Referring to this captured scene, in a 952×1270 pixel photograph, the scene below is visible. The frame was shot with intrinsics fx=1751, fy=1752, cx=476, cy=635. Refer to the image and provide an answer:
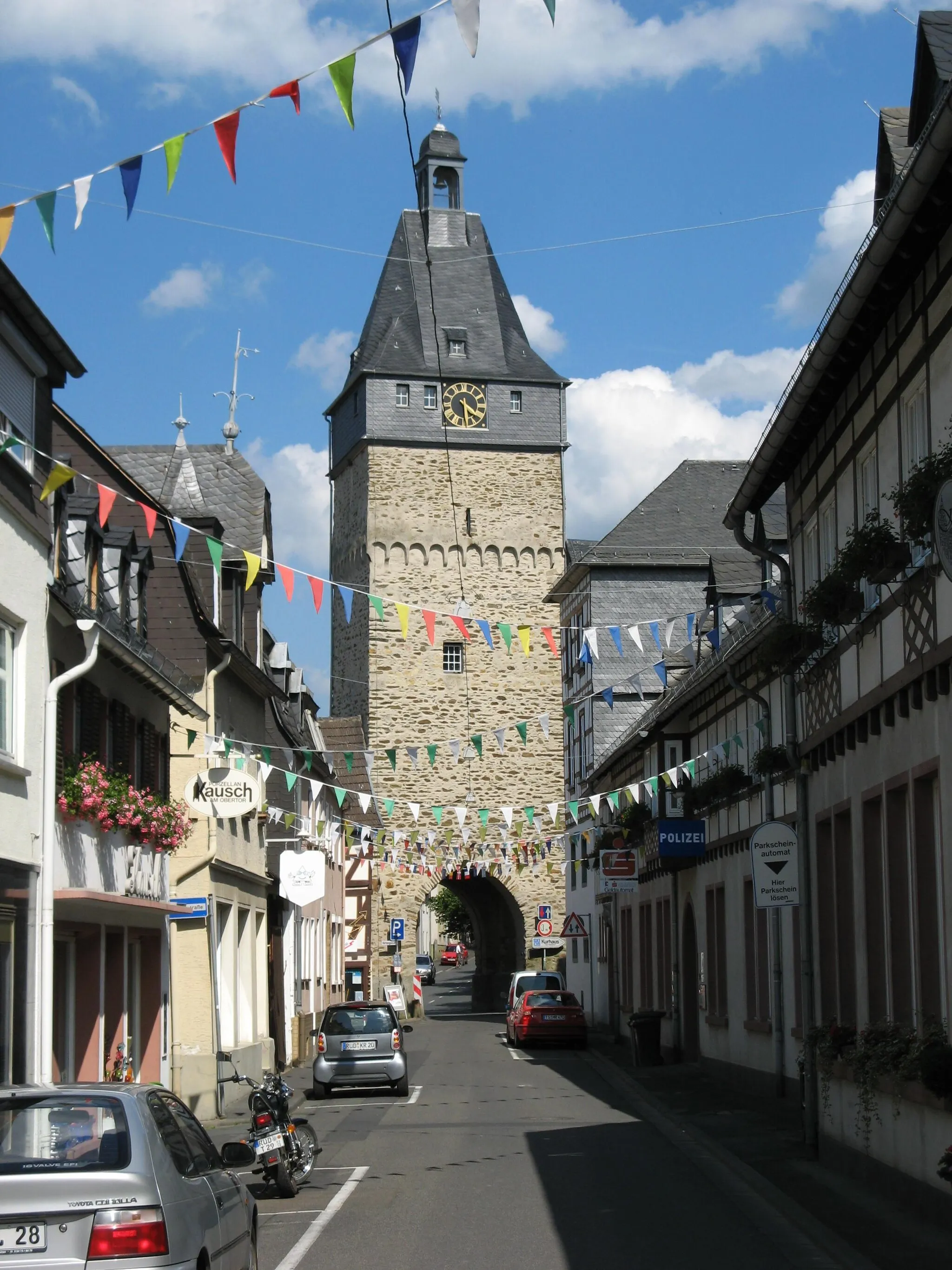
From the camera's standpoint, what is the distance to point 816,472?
53.2 feet

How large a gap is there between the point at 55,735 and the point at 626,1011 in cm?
2557

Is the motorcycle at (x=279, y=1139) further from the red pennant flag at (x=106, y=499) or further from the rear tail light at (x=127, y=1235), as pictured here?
the rear tail light at (x=127, y=1235)

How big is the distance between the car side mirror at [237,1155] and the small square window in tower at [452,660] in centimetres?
4673

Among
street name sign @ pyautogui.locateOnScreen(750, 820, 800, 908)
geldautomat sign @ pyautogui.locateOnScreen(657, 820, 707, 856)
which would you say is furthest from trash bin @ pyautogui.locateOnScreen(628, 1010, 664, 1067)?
street name sign @ pyautogui.locateOnScreen(750, 820, 800, 908)

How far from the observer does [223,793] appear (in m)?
19.8

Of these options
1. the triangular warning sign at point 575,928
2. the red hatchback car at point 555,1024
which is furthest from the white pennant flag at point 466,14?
the triangular warning sign at point 575,928

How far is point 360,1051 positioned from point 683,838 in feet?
18.5

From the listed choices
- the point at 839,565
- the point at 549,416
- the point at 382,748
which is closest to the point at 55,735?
the point at 839,565

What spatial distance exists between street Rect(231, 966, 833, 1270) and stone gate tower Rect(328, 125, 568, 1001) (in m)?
30.3

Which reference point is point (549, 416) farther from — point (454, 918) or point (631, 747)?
point (454, 918)

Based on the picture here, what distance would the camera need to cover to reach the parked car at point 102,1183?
621cm

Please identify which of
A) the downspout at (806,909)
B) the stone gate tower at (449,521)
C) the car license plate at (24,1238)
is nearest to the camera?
the car license plate at (24,1238)

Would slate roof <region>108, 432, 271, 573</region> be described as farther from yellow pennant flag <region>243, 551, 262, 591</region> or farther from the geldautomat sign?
yellow pennant flag <region>243, 551, 262, 591</region>

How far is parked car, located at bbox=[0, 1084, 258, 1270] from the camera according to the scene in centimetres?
621
